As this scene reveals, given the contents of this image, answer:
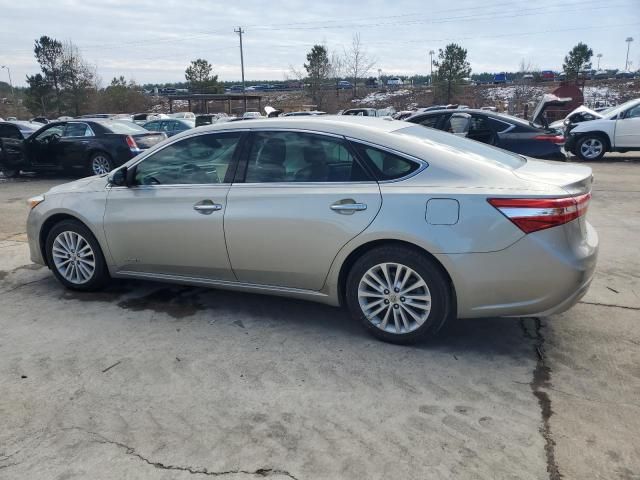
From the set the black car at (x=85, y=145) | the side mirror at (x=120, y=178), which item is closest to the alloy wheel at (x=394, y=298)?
the side mirror at (x=120, y=178)

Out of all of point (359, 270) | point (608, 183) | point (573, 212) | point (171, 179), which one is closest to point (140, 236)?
point (171, 179)

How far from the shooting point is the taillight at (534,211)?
3.28 meters

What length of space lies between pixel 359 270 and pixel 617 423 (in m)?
1.75

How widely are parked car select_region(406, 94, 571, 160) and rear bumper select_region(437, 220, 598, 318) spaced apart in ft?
24.5

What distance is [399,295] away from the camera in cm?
364

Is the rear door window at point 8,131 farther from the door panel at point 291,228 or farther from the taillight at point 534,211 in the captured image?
the taillight at point 534,211

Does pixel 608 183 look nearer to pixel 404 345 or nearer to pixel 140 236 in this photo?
pixel 404 345

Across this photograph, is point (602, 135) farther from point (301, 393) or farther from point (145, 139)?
point (301, 393)

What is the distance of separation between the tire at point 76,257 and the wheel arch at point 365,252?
2308 mm

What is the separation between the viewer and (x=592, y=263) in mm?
3545

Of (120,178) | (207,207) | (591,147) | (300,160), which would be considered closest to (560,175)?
(300,160)

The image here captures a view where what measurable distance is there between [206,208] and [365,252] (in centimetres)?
132

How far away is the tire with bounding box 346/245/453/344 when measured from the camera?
11.6 ft

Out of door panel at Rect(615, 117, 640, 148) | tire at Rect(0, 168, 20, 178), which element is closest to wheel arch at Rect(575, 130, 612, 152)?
door panel at Rect(615, 117, 640, 148)
